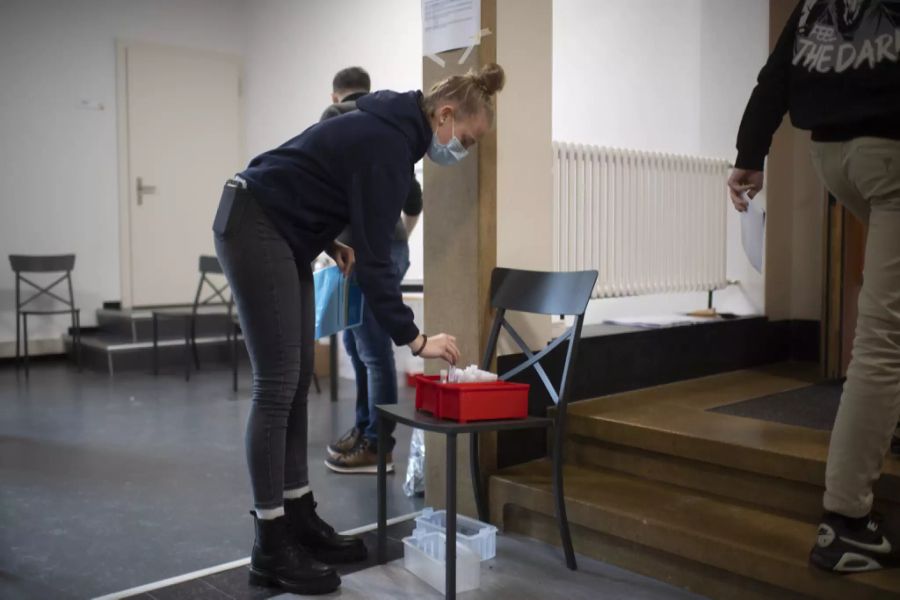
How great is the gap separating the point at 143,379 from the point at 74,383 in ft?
1.25

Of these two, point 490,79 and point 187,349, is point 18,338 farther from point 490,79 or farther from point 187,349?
point 490,79

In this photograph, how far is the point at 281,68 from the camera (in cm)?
646

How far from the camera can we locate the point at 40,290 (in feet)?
19.7

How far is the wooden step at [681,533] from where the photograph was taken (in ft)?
5.96

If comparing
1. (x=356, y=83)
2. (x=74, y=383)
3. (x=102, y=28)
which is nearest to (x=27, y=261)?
(x=74, y=383)

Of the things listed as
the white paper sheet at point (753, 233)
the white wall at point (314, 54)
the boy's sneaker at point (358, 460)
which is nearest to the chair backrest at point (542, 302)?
the boy's sneaker at point (358, 460)

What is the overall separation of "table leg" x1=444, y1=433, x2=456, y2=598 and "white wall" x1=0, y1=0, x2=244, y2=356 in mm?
5068

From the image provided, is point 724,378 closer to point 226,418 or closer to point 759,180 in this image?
point 759,180

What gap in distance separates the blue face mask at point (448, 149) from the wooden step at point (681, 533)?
36.5 inches

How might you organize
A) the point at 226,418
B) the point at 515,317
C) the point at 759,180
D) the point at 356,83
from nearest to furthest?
the point at 759,180, the point at 515,317, the point at 356,83, the point at 226,418

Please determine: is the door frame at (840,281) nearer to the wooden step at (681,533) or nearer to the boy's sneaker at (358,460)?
the wooden step at (681,533)

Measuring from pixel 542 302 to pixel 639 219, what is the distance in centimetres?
118

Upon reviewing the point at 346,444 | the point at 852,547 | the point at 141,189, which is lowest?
the point at 346,444

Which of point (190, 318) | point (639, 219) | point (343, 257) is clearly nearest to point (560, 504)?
point (343, 257)
